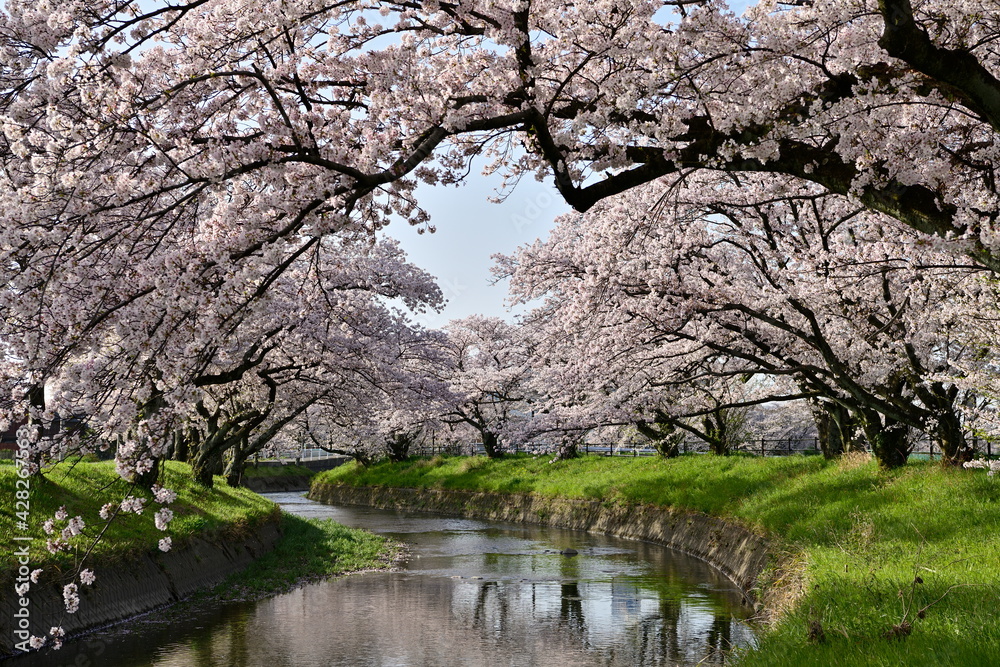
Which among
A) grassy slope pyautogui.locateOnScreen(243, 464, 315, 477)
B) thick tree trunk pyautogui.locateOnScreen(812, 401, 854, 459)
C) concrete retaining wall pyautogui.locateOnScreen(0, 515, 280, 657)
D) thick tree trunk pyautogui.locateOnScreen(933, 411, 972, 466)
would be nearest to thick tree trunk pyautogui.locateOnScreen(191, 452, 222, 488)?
concrete retaining wall pyautogui.locateOnScreen(0, 515, 280, 657)

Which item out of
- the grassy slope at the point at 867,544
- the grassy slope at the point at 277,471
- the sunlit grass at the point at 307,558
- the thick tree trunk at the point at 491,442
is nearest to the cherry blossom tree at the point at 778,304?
the grassy slope at the point at 867,544

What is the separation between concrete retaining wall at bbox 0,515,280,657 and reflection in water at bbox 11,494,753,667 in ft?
1.60

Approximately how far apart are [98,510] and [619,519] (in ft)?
58.1

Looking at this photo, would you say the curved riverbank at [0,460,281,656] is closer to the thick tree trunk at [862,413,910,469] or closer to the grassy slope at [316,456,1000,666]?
the grassy slope at [316,456,1000,666]

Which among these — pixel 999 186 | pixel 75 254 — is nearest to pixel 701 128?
pixel 999 186

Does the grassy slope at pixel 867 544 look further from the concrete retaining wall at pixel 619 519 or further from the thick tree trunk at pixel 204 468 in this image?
the thick tree trunk at pixel 204 468

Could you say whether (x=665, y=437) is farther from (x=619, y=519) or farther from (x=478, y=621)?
(x=478, y=621)

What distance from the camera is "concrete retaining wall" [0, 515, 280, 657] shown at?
35.4 feet

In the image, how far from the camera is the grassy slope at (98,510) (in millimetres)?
12094

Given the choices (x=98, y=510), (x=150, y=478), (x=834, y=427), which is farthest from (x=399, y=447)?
(x=98, y=510)

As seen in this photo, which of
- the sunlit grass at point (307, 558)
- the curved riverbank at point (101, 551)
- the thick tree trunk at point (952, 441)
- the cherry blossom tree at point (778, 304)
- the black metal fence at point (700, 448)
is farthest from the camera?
the black metal fence at point (700, 448)

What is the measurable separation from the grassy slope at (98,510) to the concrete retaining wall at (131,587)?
0.27 meters

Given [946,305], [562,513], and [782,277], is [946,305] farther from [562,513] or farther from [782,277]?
[562,513]

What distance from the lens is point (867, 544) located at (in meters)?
12.7
